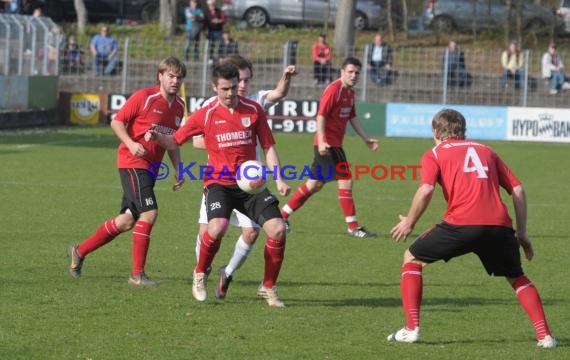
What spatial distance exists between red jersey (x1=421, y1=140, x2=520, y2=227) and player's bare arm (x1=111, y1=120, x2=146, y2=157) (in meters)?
2.63

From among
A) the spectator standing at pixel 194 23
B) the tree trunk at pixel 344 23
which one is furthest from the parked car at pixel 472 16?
the spectator standing at pixel 194 23

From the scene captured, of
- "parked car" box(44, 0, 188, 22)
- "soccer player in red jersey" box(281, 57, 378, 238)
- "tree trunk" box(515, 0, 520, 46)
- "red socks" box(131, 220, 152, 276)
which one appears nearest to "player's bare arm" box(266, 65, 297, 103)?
"red socks" box(131, 220, 152, 276)

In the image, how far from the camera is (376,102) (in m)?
27.3

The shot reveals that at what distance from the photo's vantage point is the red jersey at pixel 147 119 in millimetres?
9195

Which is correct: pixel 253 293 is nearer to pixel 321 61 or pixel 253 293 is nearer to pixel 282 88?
pixel 282 88

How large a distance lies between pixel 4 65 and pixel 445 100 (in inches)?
403

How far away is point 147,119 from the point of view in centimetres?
922

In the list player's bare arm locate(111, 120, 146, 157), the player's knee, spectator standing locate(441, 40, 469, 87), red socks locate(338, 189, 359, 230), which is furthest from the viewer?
spectator standing locate(441, 40, 469, 87)

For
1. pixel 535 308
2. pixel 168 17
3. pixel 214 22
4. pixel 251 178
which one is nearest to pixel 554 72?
pixel 214 22

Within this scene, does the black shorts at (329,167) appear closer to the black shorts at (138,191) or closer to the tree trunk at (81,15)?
the black shorts at (138,191)

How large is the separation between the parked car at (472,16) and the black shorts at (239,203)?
30447mm

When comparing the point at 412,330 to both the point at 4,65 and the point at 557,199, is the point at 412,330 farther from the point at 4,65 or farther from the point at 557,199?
the point at 4,65

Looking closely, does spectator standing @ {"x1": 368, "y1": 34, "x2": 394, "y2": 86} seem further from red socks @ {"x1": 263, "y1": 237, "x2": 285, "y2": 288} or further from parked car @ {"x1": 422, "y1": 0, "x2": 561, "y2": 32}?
red socks @ {"x1": 263, "y1": 237, "x2": 285, "y2": 288}

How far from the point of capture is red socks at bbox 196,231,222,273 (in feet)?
27.8
